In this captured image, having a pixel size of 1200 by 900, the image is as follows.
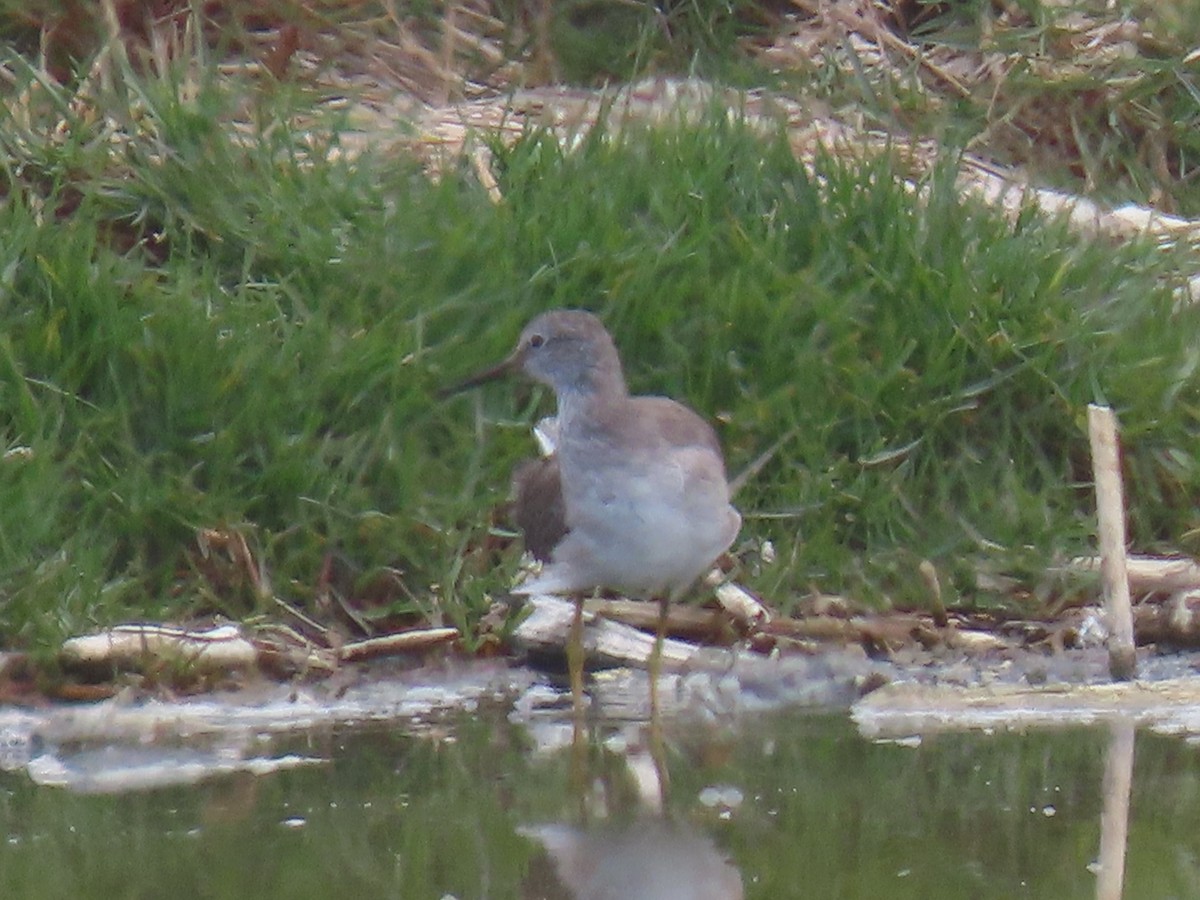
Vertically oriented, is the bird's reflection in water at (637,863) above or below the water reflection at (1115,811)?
below

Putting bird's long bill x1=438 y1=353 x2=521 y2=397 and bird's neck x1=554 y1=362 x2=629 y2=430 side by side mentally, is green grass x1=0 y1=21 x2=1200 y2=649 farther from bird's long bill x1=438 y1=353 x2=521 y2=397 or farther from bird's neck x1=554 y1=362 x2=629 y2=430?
bird's neck x1=554 y1=362 x2=629 y2=430

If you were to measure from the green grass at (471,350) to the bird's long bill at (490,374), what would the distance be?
109 mm

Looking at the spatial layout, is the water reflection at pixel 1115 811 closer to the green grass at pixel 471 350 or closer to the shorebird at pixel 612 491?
the shorebird at pixel 612 491

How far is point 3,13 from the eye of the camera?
7305 mm

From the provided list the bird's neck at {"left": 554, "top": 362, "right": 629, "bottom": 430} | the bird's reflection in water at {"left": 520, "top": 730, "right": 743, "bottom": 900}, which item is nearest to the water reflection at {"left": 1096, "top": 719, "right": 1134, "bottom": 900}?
the bird's reflection in water at {"left": 520, "top": 730, "right": 743, "bottom": 900}

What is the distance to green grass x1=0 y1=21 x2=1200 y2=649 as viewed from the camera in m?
6.02

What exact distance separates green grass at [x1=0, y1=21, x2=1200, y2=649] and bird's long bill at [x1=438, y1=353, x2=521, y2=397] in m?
0.11

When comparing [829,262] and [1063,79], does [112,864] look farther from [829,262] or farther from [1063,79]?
[1063,79]

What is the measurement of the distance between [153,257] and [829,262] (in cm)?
190

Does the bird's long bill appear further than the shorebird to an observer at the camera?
Yes

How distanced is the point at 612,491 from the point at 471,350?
3.11ft

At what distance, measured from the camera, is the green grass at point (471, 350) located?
6.02 m

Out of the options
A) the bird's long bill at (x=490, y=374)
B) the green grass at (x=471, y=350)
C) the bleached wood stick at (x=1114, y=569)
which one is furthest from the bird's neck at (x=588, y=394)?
the bleached wood stick at (x=1114, y=569)

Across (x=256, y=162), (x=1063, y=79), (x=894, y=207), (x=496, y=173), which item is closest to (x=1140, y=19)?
(x=1063, y=79)
